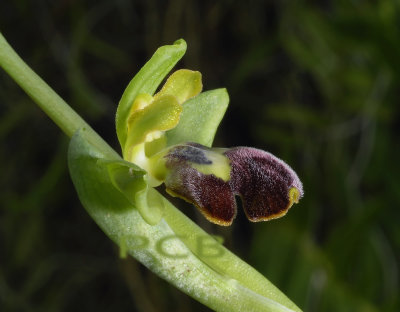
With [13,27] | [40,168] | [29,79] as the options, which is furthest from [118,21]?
[29,79]

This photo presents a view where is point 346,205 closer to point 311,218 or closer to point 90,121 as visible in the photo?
point 311,218

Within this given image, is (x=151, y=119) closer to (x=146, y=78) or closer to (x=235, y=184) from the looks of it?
(x=146, y=78)

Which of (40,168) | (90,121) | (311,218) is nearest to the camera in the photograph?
(311,218)

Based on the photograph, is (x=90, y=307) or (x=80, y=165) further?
(x=90, y=307)

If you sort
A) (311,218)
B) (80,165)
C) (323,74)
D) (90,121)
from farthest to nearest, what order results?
(90,121)
(323,74)
(311,218)
(80,165)

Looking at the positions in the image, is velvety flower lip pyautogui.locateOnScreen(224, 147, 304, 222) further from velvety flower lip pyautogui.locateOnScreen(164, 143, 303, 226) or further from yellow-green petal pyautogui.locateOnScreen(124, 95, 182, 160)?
yellow-green petal pyautogui.locateOnScreen(124, 95, 182, 160)

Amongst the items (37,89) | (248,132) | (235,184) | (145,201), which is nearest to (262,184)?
(235,184)
